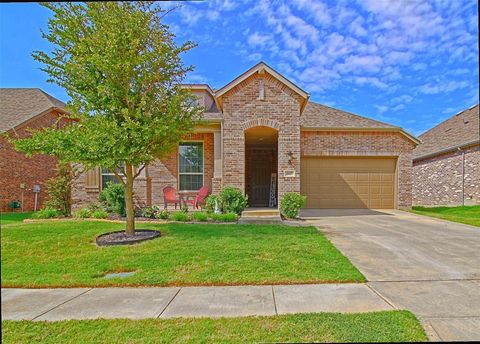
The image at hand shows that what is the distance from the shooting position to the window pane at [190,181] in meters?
12.6

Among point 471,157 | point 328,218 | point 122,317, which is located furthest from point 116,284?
point 471,157

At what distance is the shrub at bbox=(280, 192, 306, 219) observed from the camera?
31.5 feet

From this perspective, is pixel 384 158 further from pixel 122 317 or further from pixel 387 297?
pixel 122 317

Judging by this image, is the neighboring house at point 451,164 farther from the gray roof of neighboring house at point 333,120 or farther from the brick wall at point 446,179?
the gray roof of neighboring house at point 333,120

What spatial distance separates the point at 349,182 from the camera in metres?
13.3

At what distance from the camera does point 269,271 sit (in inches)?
178

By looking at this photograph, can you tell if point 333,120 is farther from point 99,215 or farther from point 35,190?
point 35,190

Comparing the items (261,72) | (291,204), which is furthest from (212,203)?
(261,72)

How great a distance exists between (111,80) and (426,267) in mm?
6983

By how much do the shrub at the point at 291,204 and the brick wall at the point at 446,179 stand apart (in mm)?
11231

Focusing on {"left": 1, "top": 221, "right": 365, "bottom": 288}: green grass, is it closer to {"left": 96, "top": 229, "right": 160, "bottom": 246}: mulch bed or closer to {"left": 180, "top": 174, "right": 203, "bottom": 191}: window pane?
{"left": 96, "top": 229, "right": 160, "bottom": 246}: mulch bed

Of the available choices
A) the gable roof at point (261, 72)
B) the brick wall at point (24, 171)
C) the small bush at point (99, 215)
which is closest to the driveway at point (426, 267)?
the gable roof at point (261, 72)

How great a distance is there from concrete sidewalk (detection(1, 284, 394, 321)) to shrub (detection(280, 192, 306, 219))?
5597 mm

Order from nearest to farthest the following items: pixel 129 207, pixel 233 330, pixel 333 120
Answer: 1. pixel 233 330
2. pixel 129 207
3. pixel 333 120
